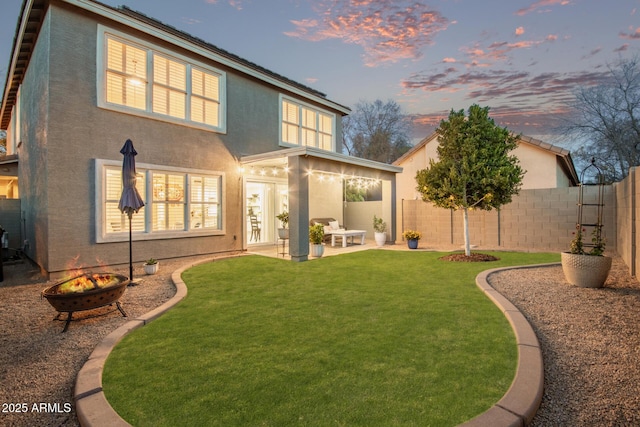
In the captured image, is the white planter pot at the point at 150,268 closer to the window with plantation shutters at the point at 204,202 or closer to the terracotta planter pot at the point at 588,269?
the window with plantation shutters at the point at 204,202

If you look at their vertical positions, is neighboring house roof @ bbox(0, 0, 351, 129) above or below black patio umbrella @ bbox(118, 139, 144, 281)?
above

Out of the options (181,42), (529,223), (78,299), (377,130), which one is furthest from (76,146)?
(377,130)

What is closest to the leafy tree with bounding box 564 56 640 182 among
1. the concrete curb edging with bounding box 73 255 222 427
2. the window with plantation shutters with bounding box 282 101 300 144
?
the window with plantation shutters with bounding box 282 101 300 144

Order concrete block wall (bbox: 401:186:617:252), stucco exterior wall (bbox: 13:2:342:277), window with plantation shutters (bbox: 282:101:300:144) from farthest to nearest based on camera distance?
window with plantation shutters (bbox: 282:101:300:144) < concrete block wall (bbox: 401:186:617:252) < stucco exterior wall (bbox: 13:2:342:277)

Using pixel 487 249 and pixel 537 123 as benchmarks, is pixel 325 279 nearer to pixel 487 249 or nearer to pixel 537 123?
pixel 487 249

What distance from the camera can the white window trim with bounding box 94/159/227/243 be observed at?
7918 mm

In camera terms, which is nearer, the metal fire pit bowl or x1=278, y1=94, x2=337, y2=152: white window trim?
the metal fire pit bowl

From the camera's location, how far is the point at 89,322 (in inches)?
180

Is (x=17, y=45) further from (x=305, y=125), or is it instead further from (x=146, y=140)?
(x=305, y=125)

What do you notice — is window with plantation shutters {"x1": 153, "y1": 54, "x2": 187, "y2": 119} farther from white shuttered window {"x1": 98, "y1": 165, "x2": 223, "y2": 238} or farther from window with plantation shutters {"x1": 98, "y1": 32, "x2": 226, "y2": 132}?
white shuttered window {"x1": 98, "y1": 165, "x2": 223, "y2": 238}

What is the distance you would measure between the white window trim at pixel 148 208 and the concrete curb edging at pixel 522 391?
8.45 meters

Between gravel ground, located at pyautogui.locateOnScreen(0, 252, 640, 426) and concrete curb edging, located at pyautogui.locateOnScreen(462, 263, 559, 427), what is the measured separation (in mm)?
110

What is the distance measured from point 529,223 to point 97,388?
1334 centimetres

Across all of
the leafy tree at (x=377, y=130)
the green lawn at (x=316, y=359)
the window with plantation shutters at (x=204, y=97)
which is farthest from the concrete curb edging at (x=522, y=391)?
the leafy tree at (x=377, y=130)
